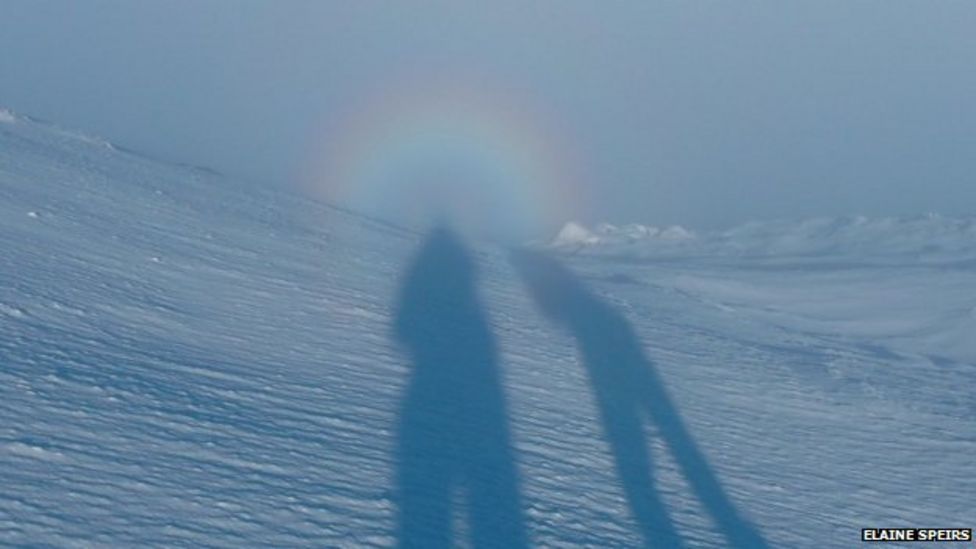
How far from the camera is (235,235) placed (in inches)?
459

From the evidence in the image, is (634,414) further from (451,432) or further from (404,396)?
(451,432)

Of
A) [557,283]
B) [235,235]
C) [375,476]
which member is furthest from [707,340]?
[375,476]

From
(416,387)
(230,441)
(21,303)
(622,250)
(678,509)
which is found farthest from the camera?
(622,250)

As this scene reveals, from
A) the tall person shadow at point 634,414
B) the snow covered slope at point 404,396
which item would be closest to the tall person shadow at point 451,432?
the snow covered slope at point 404,396

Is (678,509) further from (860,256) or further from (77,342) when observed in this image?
(860,256)

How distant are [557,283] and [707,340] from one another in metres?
2.80

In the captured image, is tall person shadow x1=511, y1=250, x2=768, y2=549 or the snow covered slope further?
tall person shadow x1=511, y1=250, x2=768, y2=549

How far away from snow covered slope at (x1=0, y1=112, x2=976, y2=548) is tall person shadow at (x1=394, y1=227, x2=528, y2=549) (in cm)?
2

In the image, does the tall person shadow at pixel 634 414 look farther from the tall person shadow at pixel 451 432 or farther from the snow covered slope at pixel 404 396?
the tall person shadow at pixel 451 432

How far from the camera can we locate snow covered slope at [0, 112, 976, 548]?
202 inches

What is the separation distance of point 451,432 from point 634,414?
1.77 m

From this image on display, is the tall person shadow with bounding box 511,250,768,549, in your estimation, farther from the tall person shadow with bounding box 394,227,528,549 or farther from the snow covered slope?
the tall person shadow with bounding box 394,227,528,549

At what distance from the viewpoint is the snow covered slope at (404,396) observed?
5.14 m

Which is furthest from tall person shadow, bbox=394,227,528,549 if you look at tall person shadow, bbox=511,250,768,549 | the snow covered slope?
tall person shadow, bbox=511,250,768,549
